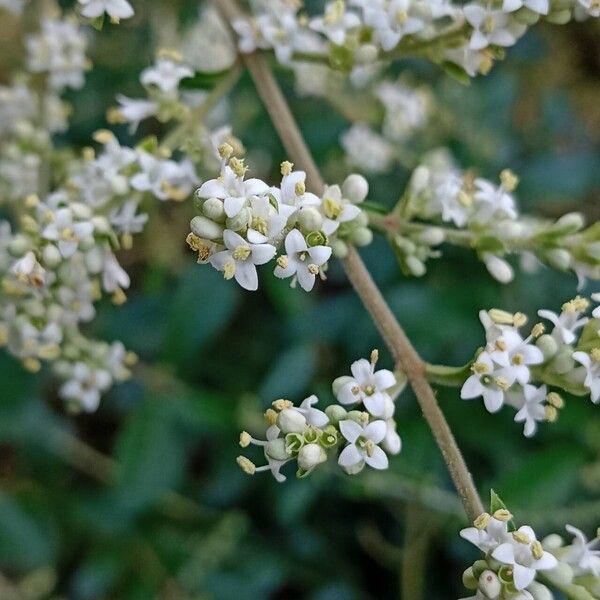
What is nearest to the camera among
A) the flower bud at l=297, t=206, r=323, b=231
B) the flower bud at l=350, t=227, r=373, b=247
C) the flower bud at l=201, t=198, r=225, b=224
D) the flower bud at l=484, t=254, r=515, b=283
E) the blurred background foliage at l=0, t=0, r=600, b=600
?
the flower bud at l=201, t=198, r=225, b=224

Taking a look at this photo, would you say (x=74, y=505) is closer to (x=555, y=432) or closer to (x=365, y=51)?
(x=555, y=432)

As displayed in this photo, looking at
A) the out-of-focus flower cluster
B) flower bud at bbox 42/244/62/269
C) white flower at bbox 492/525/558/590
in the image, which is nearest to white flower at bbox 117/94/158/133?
flower bud at bbox 42/244/62/269

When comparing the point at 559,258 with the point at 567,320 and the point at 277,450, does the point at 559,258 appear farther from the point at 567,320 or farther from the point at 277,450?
the point at 277,450

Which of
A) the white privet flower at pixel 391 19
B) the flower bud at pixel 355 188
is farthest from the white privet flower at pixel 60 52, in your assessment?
the flower bud at pixel 355 188

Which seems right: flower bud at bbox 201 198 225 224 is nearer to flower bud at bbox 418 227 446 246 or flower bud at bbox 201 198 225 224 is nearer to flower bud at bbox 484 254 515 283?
flower bud at bbox 418 227 446 246

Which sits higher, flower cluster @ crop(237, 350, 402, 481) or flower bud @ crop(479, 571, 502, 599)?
flower cluster @ crop(237, 350, 402, 481)

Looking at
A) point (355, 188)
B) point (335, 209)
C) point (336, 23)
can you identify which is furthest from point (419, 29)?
point (335, 209)
